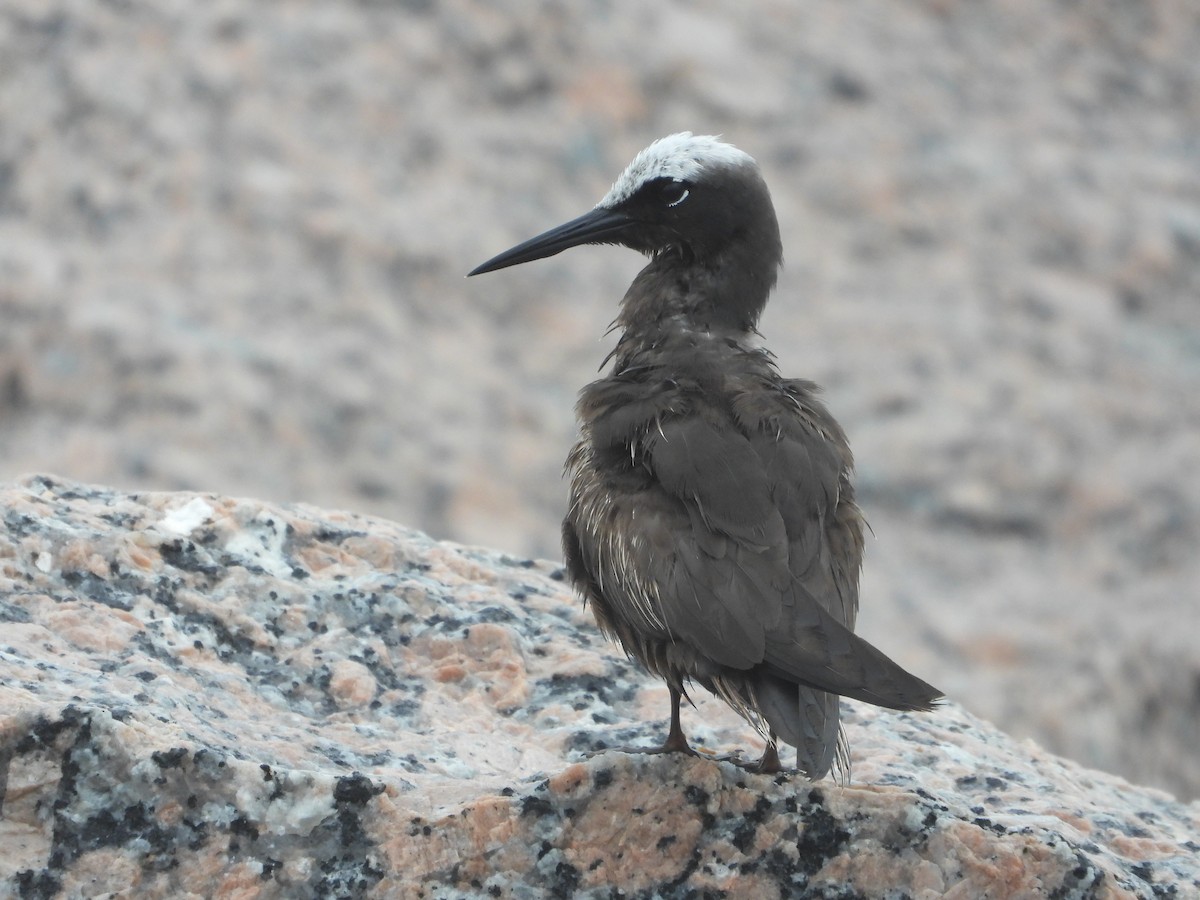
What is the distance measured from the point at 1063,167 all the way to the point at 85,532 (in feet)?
27.7

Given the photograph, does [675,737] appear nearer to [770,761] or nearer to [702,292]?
[770,761]

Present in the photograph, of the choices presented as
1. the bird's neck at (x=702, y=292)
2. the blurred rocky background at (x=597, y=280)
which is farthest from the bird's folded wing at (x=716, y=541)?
the blurred rocky background at (x=597, y=280)

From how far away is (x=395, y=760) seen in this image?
161 inches

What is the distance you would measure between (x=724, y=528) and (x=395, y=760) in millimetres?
1048

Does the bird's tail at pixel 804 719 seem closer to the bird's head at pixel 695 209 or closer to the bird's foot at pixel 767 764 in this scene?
the bird's foot at pixel 767 764

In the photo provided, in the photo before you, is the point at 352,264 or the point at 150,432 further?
the point at 352,264

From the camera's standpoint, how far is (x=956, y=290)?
10328 millimetres

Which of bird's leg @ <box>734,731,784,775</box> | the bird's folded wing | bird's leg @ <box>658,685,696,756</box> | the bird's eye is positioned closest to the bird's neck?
the bird's eye

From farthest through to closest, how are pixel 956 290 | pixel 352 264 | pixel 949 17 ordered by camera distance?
pixel 949 17 → pixel 956 290 → pixel 352 264

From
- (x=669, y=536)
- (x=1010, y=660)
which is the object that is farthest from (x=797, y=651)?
(x=1010, y=660)

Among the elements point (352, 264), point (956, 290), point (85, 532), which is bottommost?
point (85, 532)

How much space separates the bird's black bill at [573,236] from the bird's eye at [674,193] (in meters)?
0.17

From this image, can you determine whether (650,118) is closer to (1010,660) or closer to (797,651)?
(1010,660)

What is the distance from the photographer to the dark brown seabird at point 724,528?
3.80m
